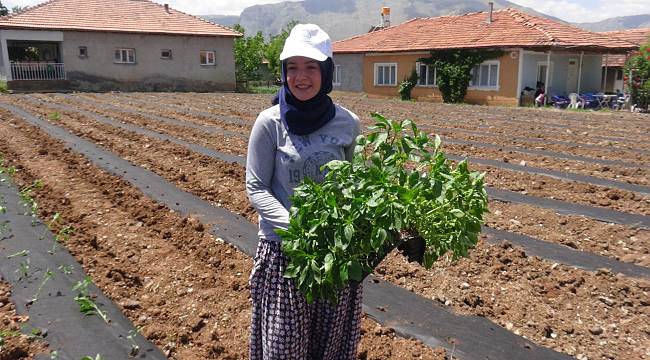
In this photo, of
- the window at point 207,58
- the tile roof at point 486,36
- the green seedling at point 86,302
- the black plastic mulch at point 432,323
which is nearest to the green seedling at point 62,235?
the green seedling at point 86,302

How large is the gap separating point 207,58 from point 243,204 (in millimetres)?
25908

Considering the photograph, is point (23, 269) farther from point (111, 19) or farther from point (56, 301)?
point (111, 19)

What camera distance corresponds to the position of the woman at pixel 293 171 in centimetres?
196

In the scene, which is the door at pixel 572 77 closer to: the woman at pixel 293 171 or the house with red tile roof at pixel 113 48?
the house with red tile roof at pixel 113 48

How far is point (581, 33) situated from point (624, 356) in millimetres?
23692

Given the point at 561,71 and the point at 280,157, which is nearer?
the point at 280,157

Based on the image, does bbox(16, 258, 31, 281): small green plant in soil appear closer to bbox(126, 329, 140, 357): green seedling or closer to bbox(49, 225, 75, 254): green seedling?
bbox(49, 225, 75, 254): green seedling

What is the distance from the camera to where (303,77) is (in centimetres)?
195

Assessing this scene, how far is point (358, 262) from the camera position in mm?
1757

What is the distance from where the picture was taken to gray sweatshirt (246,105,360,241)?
2055 millimetres

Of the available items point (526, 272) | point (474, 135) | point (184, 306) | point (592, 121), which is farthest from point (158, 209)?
point (592, 121)

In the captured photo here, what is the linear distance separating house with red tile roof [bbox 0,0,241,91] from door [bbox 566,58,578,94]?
56.5 ft

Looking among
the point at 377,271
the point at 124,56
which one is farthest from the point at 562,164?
the point at 124,56

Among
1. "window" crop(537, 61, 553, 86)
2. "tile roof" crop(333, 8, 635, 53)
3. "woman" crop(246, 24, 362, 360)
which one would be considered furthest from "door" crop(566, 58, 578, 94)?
"woman" crop(246, 24, 362, 360)
